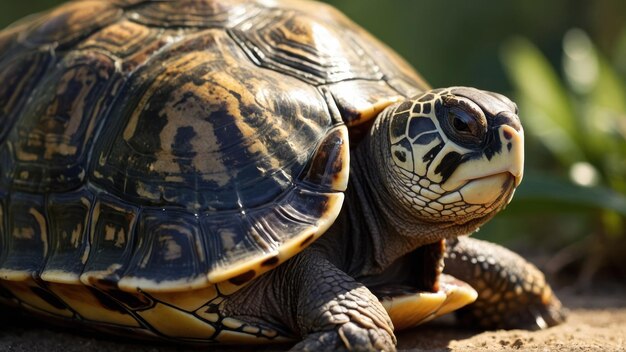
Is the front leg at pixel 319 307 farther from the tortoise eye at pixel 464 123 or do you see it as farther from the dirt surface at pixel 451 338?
the tortoise eye at pixel 464 123

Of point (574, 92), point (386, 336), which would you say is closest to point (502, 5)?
point (574, 92)

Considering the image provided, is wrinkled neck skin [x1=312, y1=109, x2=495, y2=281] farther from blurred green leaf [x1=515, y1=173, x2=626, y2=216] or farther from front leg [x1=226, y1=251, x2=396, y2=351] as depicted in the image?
blurred green leaf [x1=515, y1=173, x2=626, y2=216]

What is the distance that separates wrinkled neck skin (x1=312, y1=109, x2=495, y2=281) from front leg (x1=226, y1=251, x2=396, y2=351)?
0.71ft

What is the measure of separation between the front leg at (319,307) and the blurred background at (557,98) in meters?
2.16

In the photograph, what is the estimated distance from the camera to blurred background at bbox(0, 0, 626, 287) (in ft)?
16.5

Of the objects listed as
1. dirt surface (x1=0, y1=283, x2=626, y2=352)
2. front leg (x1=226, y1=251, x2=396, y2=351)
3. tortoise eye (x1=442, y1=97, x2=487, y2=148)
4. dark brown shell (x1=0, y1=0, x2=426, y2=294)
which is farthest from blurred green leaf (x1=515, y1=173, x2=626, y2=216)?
front leg (x1=226, y1=251, x2=396, y2=351)

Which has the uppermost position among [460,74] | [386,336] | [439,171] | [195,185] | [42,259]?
[439,171]

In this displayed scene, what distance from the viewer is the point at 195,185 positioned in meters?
2.98

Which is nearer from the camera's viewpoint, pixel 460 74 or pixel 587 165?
pixel 587 165

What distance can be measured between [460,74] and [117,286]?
29.2ft

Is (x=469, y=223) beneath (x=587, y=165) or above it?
above

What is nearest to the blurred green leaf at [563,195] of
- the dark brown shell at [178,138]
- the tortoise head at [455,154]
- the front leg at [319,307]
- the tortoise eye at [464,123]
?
the dark brown shell at [178,138]

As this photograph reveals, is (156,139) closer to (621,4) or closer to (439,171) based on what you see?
(439,171)

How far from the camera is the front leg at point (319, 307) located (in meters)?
2.67
